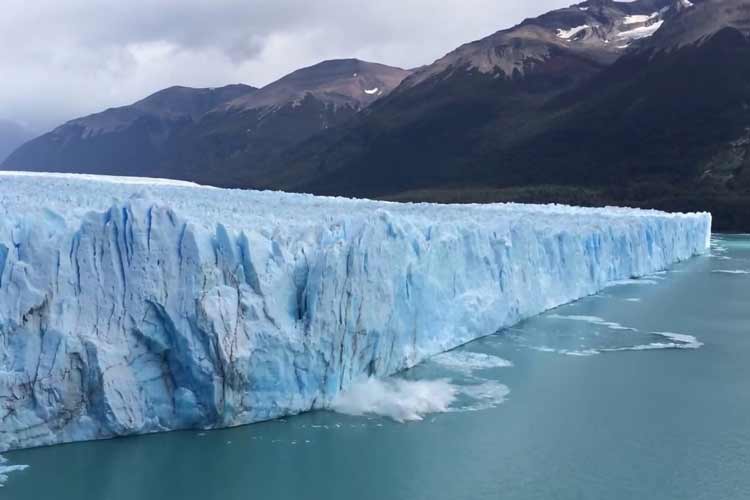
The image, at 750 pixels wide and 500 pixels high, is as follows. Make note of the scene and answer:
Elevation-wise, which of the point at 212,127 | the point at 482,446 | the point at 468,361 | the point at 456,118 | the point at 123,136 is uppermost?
the point at 212,127

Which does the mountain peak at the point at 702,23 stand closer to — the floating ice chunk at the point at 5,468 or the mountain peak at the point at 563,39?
the mountain peak at the point at 563,39

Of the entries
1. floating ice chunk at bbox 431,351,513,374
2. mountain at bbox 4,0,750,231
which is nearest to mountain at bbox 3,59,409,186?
mountain at bbox 4,0,750,231

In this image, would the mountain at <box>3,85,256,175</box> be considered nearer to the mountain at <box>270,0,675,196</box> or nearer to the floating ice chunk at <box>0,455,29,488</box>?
the mountain at <box>270,0,675,196</box>

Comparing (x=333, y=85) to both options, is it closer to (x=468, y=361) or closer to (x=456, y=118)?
(x=456, y=118)

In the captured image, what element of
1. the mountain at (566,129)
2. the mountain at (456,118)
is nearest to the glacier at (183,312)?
the mountain at (566,129)

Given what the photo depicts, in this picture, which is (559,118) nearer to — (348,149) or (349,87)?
(348,149)

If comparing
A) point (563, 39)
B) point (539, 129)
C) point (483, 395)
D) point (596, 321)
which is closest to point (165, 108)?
point (563, 39)
